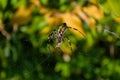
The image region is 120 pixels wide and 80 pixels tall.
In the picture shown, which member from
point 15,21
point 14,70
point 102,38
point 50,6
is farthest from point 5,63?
point 102,38

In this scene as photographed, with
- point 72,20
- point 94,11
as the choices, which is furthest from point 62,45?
point 94,11

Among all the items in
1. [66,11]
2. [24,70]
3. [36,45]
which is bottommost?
[24,70]

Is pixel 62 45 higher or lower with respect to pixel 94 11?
lower

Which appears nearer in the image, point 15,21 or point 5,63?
point 15,21

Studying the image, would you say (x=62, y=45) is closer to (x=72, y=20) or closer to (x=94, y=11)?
(x=72, y=20)

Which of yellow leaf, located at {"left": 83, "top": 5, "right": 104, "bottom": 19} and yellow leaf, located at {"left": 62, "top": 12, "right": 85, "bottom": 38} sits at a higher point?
yellow leaf, located at {"left": 83, "top": 5, "right": 104, "bottom": 19}

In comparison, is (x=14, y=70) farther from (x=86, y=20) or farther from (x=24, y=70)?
(x=86, y=20)

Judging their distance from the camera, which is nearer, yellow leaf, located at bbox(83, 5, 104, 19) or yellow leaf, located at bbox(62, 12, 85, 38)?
yellow leaf, located at bbox(62, 12, 85, 38)

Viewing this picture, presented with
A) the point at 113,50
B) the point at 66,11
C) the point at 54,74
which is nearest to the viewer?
the point at 66,11
